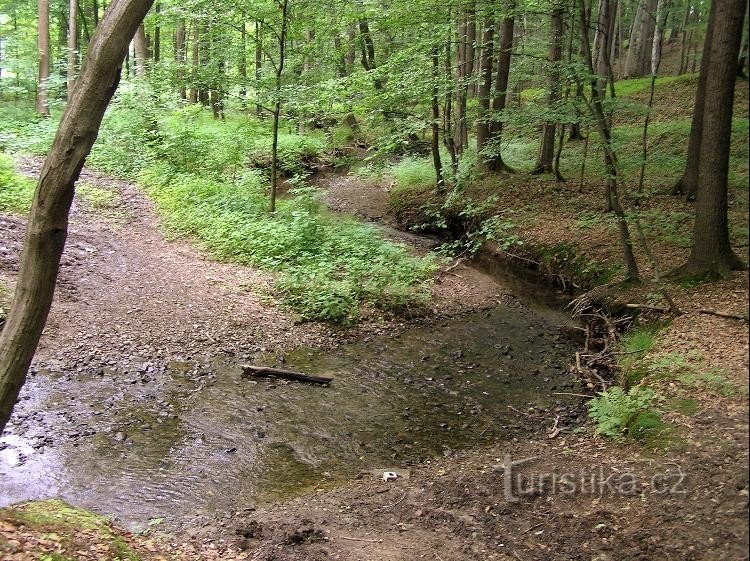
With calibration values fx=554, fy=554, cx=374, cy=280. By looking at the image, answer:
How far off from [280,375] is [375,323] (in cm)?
263

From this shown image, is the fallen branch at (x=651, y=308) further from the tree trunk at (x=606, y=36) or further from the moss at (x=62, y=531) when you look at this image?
the moss at (x=62, y=531)

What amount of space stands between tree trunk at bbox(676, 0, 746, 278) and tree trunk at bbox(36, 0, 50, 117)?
67.9 feet

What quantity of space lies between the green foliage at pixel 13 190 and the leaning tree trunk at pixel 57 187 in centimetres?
1045

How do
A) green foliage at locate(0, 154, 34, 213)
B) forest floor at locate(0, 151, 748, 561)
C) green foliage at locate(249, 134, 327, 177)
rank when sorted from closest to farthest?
forest floor at locate(0, 151, 748, 561) → green foliage at locate(0, 154, 34, 213) → green foliage at locate(249, 134, 327, 177)

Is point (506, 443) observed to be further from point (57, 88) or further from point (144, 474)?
point (57, 88)

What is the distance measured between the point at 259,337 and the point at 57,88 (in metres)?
18.5

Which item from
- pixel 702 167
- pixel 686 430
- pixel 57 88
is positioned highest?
pixel 57 88

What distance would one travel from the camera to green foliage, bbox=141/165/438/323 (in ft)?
35.3

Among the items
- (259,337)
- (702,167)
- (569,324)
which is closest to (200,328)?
(259,337)

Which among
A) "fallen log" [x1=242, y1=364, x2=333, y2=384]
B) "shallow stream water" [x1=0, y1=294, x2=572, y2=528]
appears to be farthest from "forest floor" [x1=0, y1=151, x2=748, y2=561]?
"fallen log" [x1=242, y1=364, x2=333, y2=384]

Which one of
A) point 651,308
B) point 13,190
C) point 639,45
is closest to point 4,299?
point 13,190

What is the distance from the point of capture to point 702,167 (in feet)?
26.2

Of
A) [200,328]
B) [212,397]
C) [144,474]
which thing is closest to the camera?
[144,474]

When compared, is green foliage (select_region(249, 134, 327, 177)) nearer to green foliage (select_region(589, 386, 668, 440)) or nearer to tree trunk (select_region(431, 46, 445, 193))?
tree trunk (select_region(431, 46, 445, 193))
